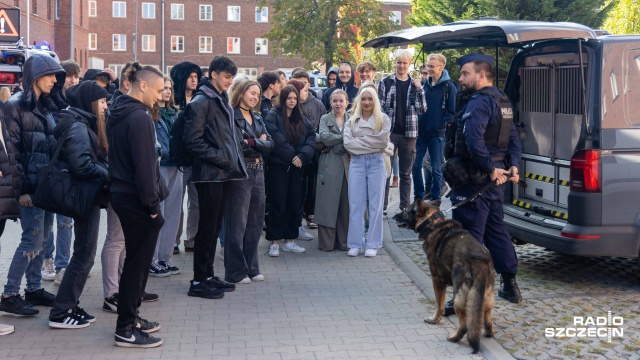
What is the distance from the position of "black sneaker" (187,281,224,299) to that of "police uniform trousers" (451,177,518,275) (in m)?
2.28

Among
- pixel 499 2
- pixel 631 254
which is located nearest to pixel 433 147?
pixel 631 254

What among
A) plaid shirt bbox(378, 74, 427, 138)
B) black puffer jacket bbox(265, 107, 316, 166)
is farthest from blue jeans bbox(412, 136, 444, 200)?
black puffer jacket bbox(265, 107, 316, 166)

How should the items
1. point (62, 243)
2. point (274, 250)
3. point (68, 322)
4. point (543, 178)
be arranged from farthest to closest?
point (274, 250)
point (543, 178)
point (62, 243)
point (68, 322)

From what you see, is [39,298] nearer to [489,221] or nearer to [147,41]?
[489,221]

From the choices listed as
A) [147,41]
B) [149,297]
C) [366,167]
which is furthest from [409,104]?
[147,41]

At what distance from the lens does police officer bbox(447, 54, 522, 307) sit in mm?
7133

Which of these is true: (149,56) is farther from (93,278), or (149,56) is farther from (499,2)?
(93,278)

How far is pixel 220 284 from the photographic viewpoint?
27.0 feet

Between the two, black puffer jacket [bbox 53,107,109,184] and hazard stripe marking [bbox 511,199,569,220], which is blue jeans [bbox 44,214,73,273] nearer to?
black puffer jacket [bbox 53,107,109,184]

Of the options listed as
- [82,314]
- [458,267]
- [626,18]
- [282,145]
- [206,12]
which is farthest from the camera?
[206,12]

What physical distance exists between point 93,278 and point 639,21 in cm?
2960

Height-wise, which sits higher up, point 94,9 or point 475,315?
point 94,9

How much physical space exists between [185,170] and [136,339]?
12.2ft

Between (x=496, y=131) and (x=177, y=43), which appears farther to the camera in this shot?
(x=177, y=43)
